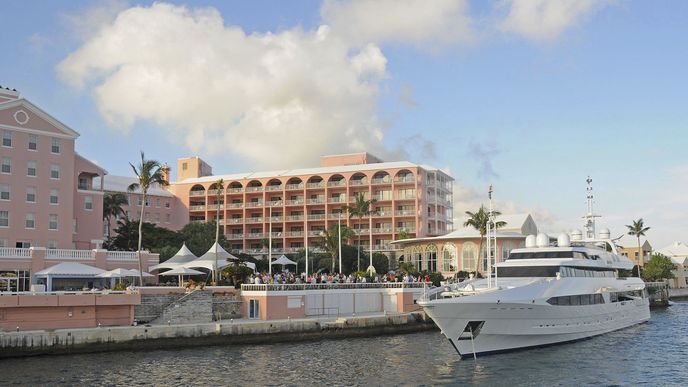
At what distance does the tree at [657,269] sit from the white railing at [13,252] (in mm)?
93936

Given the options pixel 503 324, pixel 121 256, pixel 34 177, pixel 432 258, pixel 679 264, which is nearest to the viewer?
pixel 503 324

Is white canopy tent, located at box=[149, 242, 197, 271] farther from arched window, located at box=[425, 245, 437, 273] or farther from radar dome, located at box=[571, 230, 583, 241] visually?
arched window, located at box=[425, 245, 437, 273]

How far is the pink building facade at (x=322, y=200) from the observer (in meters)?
99.2

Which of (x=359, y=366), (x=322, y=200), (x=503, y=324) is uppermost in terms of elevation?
(x=322, y=200)

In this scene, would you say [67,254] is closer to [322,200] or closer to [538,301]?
[538,301]

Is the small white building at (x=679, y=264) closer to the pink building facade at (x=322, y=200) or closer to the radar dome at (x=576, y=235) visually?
the pink building facade at (x=322, y=200)

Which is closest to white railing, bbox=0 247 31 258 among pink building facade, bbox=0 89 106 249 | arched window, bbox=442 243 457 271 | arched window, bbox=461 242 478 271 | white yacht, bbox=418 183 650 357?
pink building facade, bbox=0 89 106 249

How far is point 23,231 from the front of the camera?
59125 mm

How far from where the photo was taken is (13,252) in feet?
165

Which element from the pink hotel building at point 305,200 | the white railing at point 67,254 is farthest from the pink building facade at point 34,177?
the pink hotel building at point 305,200

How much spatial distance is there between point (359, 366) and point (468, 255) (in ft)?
176

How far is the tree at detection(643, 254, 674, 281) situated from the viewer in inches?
4382

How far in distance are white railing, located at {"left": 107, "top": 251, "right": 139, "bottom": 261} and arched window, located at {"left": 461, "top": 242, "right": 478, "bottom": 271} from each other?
1693 inches

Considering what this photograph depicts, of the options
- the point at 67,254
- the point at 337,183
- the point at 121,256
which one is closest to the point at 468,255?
the point at 337,183
